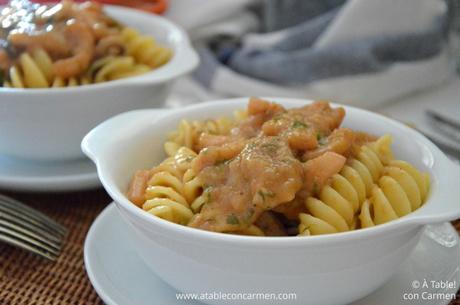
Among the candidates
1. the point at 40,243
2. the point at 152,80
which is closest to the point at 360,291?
the point at 40,243

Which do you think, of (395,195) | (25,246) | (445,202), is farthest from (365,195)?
(25,246)

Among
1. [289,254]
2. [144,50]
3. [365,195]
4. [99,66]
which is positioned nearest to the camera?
[289,254]

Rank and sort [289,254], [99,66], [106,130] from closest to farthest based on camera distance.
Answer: [289,254] → [106,130] → [99,66]

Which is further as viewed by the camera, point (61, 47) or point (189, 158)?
point (61, 47)

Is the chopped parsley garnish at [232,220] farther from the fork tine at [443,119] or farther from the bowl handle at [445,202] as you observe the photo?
the fork tine at [443,119]

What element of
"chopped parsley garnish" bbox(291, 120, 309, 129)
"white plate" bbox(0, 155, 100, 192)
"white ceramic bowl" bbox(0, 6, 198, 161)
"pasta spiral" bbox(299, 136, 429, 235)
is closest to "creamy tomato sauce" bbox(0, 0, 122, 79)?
"white ceramic bowl" bbox(0, 6, 198, 161)

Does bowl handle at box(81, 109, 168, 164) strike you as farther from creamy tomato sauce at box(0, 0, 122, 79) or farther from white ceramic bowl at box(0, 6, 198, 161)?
creamy tomato sauce at box(0, 0, 122, 79)

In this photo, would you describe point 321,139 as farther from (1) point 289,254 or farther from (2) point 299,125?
(1) point 289,254

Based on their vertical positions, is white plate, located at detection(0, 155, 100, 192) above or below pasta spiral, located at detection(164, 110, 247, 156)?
below
